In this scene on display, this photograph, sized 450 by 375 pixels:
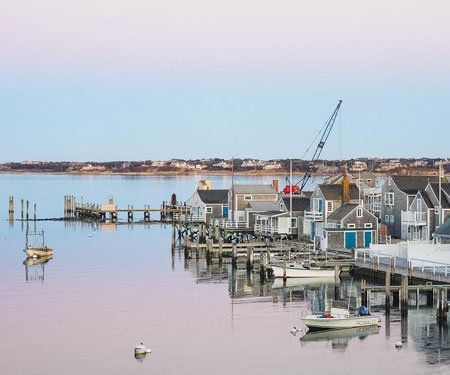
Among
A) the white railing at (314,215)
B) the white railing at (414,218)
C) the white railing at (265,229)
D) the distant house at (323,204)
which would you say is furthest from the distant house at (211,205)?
the white railing at (414,218)

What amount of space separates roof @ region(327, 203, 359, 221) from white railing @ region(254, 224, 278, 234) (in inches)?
304

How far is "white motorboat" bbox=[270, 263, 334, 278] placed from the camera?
2687 inches

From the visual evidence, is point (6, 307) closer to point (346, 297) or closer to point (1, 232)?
point (346, 297)

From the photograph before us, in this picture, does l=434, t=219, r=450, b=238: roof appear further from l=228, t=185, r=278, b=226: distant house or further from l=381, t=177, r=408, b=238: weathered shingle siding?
l=228, t=185, r=278, b=226: distant house

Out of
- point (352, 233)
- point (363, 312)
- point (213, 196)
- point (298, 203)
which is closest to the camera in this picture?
point (363, 312)

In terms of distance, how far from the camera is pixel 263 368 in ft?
140

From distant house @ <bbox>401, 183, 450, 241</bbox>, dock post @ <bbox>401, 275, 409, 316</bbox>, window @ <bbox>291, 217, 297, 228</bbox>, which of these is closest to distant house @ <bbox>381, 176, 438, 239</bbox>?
distant house @ <bbox>401, 183, 450, 241</bbox>

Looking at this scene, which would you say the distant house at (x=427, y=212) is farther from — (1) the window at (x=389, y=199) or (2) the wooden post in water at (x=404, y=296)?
(2) the wooden post in water at (x=404, y=296)

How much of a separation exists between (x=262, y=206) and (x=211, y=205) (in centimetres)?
869

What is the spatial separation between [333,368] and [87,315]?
18019 millimetres

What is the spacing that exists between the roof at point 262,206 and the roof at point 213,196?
6.63 metres

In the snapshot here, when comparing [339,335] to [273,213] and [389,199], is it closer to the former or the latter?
[389,199]

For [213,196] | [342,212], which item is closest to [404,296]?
[342,212]

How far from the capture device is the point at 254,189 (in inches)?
3925
